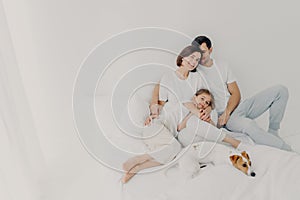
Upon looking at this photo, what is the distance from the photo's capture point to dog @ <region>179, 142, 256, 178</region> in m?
1.32

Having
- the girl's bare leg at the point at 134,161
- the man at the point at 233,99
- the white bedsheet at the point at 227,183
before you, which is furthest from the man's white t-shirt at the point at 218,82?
the girl's bare leg at the point at 134,161

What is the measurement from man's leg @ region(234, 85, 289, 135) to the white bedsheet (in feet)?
1.23

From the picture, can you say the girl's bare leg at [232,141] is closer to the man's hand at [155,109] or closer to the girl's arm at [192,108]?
the girl's arm at [192,108]

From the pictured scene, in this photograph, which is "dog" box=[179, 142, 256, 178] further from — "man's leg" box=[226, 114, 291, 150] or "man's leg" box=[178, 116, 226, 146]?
"man's leg" box=[226, 114, 291, 150]

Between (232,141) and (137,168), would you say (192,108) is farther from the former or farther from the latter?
(137,168)

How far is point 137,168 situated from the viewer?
1.33 m

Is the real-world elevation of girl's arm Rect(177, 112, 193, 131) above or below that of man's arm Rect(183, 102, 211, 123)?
below

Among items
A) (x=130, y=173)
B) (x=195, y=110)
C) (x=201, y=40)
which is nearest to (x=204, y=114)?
(x=195, y=110)

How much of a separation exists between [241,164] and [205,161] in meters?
0.15

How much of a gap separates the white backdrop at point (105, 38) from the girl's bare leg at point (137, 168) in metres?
0.25

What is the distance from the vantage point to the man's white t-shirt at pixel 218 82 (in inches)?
68.9

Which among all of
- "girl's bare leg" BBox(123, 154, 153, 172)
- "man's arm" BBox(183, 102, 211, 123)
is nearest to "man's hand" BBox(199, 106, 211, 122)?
"man's arm" BBox(183, 102, 211, 123)

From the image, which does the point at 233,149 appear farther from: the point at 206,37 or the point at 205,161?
the point at 206,37

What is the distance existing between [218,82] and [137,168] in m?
0.66
